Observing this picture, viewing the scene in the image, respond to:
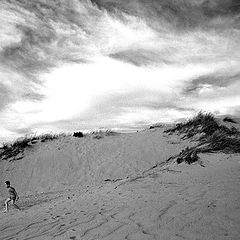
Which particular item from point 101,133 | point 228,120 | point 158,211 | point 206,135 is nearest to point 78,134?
point 101,133

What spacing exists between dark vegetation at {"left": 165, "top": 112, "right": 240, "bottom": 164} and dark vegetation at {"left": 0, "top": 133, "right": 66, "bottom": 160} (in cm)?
902

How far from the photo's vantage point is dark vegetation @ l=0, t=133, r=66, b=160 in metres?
19.9

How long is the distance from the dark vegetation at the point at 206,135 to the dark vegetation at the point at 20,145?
9.02m

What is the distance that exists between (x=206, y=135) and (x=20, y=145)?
42.5ft

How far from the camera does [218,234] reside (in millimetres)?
3725

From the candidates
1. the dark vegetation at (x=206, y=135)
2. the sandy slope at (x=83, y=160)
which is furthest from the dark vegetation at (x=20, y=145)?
the dark vegetation at (x=206, y=135)

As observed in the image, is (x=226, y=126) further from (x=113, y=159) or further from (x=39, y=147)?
(x=39, y=147)

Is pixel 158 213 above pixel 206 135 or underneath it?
underneath

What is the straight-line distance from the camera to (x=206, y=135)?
594 inches

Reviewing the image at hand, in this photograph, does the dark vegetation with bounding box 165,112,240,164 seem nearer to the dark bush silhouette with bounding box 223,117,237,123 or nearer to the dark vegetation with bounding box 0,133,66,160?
the dark bush silhouette with bounding box 223,117,237,123

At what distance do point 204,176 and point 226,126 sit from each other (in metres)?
7.13

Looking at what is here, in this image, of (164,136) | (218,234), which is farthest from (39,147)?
(218,234)

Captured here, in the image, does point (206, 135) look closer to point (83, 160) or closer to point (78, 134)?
point (83, 160)

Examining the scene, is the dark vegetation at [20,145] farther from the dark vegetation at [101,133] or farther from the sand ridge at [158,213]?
the sand ridge at [158,213]
